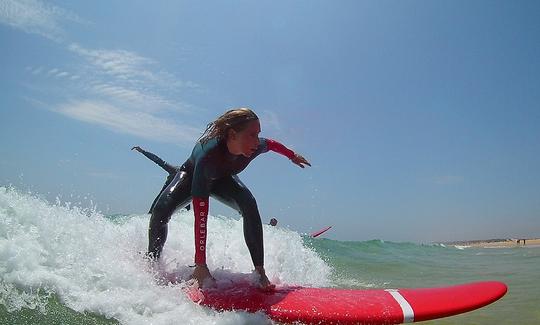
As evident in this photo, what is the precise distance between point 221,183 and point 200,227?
0.54m

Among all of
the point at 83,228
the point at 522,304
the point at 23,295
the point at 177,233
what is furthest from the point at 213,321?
the point at 522,304

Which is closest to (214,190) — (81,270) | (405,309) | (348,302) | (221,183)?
(221,183)

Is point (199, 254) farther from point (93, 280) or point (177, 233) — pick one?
point (177, 233)

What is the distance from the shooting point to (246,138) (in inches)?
125

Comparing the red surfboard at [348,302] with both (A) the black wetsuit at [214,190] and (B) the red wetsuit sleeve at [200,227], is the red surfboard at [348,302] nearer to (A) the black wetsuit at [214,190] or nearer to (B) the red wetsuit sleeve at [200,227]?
(B) the red wetsuit sleeve at [200,227]

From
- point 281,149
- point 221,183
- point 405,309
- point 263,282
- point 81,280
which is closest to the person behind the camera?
point 81,280

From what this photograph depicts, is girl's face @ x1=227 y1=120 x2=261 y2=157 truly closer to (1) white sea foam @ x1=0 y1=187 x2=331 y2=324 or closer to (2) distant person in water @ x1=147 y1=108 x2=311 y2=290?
(2) distant person in water @ x1=147 y1=108 x2=311 y2=290

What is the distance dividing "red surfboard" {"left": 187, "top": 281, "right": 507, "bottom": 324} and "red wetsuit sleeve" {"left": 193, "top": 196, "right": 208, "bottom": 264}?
0.26m

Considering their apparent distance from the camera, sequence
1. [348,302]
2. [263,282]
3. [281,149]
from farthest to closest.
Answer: [281,149] < [263,282] < [348,302]

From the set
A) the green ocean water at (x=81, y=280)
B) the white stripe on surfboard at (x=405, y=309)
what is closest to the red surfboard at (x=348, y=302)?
the white stripe on surfboard at (x=405, y=309)

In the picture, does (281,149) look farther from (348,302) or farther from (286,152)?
(348,302)

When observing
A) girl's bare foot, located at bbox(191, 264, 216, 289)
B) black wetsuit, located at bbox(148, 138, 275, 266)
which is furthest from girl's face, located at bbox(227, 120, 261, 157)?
girl's bare foot, located at bbox(191, 264, 216, 289)

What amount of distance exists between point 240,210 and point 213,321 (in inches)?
47.5

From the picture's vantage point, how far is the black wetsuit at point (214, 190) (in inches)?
128
